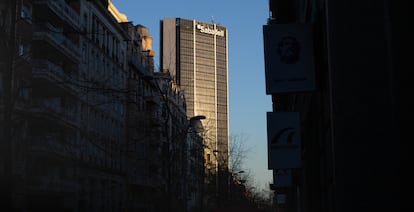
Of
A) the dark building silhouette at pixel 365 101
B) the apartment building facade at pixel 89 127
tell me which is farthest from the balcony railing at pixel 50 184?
the dark building silhouette at pixel 365 101

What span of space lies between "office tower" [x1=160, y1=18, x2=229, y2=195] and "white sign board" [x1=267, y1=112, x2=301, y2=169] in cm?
7068

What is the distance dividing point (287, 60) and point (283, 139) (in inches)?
168

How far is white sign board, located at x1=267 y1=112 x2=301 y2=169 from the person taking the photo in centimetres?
1309

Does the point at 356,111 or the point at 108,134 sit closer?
the point at 356,111

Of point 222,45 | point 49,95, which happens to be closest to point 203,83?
point 222,45

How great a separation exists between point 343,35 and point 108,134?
184ft

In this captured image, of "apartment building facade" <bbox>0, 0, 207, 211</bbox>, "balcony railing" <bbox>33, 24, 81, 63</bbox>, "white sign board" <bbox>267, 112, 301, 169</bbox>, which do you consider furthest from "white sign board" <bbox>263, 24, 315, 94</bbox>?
"balcony railing" <bbox>33, 24, 81, 63</bbox>

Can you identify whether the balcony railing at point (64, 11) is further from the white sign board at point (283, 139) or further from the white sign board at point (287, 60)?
the white sign board at point (287, 60)

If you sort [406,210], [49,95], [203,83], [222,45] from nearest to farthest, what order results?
[406,210] < [49,95] < [203,83] < [222,45]

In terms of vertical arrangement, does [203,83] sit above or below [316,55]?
above

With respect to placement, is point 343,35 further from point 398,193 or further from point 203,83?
point 203,83

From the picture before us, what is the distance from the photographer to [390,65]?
654cm

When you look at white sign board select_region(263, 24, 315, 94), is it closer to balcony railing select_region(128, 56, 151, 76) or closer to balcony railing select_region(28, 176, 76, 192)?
balcony railing select_region(28, 176, 76, 192)

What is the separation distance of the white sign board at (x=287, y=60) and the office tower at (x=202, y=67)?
246ft
